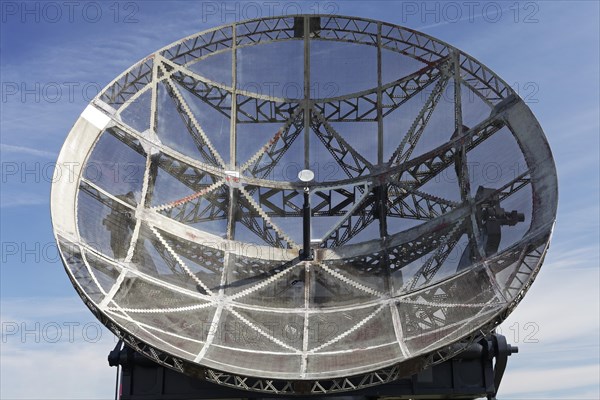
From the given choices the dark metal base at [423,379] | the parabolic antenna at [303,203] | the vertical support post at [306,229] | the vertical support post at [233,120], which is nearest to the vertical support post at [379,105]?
the parabolic antenna at [303,203]

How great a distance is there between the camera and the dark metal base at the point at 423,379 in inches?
1124

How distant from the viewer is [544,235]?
82.6 ft

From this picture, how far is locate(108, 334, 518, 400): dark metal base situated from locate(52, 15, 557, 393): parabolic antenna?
2.74 metres

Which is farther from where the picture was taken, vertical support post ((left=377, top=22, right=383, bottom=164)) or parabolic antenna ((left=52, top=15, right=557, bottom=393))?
vertical support post ((left=377, top=22, right=383, bottom=164))

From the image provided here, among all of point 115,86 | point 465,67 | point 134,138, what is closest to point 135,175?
point 134,138

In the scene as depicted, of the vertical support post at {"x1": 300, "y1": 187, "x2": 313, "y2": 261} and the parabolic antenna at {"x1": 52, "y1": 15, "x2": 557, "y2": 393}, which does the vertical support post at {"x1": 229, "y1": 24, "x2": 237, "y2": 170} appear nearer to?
the parabolic antenna at {"x1": 52, "y1": 15, "x2": 557, "y2": 393}

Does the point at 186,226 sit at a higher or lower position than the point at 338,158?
lower

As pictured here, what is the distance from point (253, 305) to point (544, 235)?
10378 mm

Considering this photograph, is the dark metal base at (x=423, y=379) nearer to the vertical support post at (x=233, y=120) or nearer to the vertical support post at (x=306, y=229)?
the vertical support post at (x=306, y=229)

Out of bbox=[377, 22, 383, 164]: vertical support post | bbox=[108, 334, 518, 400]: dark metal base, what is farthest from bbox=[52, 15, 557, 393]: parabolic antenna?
bbox=[108, 334, 518, 400]: dark metal base

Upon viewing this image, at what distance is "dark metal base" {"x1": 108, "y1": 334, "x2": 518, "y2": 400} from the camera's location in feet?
93.7

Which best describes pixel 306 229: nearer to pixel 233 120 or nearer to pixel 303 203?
pixel 303 203

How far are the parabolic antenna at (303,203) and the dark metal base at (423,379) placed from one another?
108 inches

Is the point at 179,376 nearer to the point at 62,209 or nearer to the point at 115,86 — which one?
the point at 62,209
